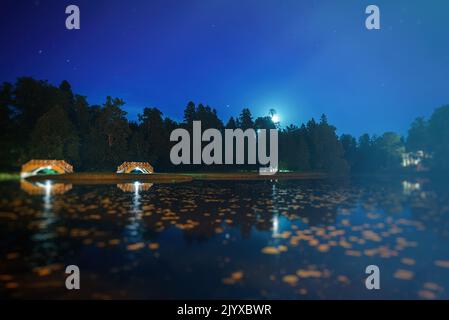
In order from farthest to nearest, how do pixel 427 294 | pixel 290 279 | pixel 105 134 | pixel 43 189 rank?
pixel 105 134 < pixel 43 189 < pixel 290 279 < pixel 427 294

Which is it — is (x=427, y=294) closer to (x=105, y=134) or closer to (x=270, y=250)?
(x=270, y=250)

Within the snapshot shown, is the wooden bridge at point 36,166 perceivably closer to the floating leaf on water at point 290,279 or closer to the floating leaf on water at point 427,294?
the floating leaf on water at point 290,279

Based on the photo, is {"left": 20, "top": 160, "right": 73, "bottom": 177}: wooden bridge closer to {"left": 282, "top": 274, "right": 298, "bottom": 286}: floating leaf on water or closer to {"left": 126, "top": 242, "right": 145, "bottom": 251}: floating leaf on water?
{"left": 126, "top": 242, "right": 145, "bottom": 251}: floating leaf on water

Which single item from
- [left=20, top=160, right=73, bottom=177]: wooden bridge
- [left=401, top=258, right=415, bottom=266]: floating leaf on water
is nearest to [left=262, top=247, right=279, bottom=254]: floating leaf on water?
[left=401, top=258, right=415, bottom=266]: floating leaf on water

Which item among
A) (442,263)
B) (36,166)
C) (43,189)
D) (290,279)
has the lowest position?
(442,263)

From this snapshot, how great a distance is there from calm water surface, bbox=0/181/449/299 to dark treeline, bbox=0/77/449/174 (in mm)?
30324

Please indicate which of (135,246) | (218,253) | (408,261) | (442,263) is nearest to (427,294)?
(408,261)

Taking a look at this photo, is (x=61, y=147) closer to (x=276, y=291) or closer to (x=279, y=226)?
(x=279, y=226)

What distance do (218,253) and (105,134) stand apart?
4082 cm

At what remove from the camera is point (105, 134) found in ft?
143

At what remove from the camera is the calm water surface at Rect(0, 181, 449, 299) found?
17.0ft

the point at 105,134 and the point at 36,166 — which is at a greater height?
the point at 105,134

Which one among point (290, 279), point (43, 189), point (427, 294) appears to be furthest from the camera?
point (43, 189)

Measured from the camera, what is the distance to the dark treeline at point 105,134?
38875 millimetres
